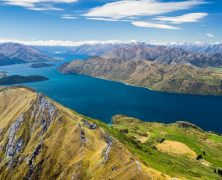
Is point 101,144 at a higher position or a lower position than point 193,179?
higher

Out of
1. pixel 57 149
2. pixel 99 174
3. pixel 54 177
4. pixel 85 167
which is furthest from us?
pixel 57 149

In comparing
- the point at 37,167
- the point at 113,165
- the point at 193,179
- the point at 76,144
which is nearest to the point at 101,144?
the point at 76,144

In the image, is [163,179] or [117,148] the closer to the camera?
[163,179]

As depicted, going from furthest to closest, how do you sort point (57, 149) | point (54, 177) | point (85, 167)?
point (57, 149), point (54, 177), point (85, 167)

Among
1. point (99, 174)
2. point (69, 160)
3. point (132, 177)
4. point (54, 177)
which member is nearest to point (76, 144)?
point (69, 160)

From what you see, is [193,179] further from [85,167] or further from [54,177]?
[54,177]

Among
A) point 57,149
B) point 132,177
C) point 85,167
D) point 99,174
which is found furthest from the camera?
point 57,149

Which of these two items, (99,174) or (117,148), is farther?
(117,148)

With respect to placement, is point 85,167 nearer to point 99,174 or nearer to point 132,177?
point 99,174

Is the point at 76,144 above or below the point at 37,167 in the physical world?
above
